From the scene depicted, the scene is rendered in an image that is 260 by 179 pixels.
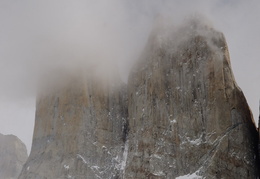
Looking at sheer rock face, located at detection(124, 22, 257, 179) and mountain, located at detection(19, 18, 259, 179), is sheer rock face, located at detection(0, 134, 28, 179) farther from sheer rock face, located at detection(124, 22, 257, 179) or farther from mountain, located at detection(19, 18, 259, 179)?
sheer rock face, located at detection(124, 22, 257, 179)

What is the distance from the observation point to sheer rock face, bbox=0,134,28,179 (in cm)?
13075

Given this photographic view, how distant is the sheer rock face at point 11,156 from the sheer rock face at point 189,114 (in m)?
78.5

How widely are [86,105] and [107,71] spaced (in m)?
7.74

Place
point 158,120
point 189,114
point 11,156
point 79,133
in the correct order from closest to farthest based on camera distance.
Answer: point 189,114 < point 158,120 < point 79,133 < point 11,156

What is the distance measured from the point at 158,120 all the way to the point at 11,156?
289 feet

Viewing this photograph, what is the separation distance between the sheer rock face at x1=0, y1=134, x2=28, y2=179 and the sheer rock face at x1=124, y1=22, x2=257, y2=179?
78458 mm

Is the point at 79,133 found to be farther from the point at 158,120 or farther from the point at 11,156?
the point at 11,156

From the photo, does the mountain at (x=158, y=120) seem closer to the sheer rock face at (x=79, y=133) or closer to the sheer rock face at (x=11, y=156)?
the sheer rock face at (x=79, y=133)

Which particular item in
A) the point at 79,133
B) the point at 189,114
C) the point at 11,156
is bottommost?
the point at 79,133

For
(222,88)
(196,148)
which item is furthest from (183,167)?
(222,88)

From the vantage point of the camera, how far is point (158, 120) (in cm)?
6019

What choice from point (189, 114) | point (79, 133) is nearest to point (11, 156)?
point (79, 133)

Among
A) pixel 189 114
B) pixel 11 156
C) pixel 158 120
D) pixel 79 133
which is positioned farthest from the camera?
pixel 11 156

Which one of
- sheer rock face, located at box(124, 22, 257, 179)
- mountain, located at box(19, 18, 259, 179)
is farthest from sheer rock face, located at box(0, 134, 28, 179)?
sheer rock face, located at box(124, 22, 257, 179)
